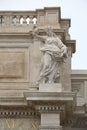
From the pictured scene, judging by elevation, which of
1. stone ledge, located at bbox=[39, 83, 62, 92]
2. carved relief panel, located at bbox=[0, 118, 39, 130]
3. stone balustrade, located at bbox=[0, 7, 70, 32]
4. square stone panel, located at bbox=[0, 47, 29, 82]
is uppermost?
stone balustrade, located at bbox=[0, 7, 70, 32]

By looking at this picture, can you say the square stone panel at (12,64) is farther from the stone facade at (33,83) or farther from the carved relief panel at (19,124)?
the carved relief panel at (19,124)

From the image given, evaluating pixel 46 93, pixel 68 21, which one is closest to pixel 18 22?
pixel 68 21

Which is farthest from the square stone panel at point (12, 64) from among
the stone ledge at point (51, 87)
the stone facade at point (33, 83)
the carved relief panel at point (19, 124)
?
the carved relief panel at point (19, 124)

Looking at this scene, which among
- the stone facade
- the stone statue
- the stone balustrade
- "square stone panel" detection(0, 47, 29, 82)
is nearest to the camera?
the stone facade

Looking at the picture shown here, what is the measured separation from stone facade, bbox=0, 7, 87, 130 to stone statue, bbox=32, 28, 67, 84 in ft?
0.69

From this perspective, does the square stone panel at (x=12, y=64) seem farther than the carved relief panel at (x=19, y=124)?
Yes

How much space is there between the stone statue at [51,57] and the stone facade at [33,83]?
0.69ft

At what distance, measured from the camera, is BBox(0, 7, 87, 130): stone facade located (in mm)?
15914

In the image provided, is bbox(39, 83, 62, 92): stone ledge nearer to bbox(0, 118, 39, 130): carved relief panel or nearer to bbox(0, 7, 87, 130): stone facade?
bbox(0, 7, 87, 130): stone facade

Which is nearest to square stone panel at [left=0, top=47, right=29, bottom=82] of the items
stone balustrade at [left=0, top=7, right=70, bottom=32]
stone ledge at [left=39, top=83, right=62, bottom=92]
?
stone balustrade at [left=0, top=7, right=70, bottom=32]

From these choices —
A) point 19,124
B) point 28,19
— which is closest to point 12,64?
point 28,19

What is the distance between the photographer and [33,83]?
16922 millimetres

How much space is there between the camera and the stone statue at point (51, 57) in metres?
16.3

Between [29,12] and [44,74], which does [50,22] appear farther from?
[44,74]
